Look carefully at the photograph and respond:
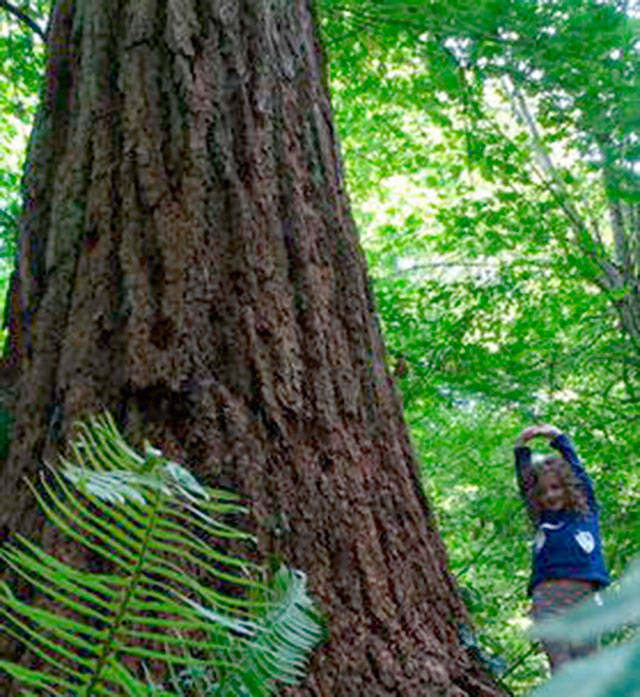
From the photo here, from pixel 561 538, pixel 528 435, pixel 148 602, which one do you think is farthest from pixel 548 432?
pixel 148 602

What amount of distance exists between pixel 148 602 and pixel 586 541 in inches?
108

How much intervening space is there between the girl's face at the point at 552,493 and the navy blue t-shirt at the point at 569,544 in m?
0.03

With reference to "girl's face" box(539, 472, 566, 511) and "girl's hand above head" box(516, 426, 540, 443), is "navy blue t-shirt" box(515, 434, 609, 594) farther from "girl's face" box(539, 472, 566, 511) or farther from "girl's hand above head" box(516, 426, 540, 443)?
"girl's hand above head" box(516, 426, 540, 443)

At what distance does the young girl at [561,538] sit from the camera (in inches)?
131

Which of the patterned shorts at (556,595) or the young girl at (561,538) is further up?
the young girl at (561,538)

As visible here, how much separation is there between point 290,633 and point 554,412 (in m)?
5.26

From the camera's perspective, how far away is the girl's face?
3.57m

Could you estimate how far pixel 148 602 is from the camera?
1.09 meters

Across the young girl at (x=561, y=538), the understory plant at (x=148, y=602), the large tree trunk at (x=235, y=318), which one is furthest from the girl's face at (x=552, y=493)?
the understory plant at (x=148, y=602)

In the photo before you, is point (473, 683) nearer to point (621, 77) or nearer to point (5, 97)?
point (621, 77)

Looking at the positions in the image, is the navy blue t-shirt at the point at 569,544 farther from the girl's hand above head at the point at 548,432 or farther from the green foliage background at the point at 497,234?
the green foliage background at the point at 497,234

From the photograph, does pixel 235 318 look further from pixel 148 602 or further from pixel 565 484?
pixel 565 484

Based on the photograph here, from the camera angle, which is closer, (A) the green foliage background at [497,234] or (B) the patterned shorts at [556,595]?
(B) the patterned shorts at [556,595]

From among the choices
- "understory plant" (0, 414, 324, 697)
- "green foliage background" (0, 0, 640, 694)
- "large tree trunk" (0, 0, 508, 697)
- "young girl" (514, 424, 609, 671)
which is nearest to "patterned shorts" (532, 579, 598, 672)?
"young girl" (514, 424, 609, 671)
